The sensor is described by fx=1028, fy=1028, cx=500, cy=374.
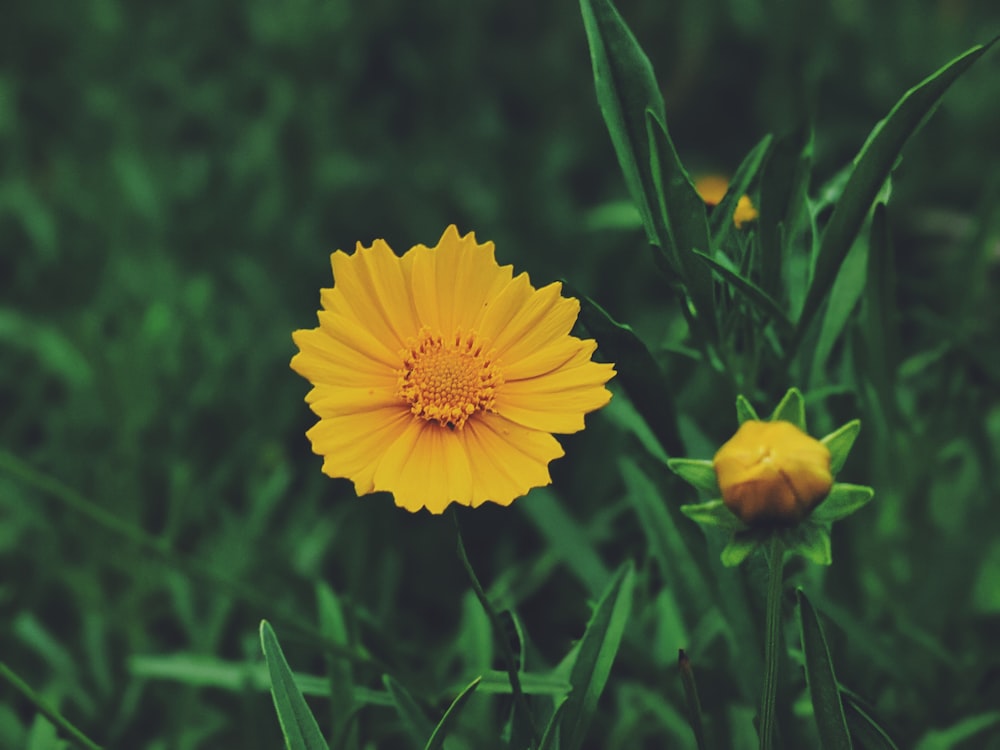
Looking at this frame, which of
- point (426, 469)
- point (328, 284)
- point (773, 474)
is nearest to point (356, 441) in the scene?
point (426, 469)

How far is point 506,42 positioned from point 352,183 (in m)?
0.62

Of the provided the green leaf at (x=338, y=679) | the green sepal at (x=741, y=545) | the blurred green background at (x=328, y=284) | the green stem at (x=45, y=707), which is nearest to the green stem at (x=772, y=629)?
the green sepal at (x=741, y=545)

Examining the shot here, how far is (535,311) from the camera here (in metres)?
0.74

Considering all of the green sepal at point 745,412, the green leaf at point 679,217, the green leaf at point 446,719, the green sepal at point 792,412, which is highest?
the green leaf at point 679,217

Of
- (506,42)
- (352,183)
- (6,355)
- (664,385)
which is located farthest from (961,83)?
(6,355)

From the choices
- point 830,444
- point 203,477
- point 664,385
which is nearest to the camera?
point 830,444

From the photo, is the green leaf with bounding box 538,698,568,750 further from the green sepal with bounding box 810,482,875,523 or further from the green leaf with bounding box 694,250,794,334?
the green leaf with bounding box 694,250,794,334

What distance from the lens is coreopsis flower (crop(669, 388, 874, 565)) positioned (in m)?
0.59

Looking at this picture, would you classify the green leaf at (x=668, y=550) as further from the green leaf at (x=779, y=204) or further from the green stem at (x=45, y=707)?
the green stem at (x=45, y=707)

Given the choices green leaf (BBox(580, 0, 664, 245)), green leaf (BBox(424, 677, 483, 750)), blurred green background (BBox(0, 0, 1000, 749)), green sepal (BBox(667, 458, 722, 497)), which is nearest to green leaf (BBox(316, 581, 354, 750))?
blurred green background (BBox(0, 0, 1000, 749))

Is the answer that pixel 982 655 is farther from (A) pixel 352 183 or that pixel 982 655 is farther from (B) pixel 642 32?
(B) pixel 642 32

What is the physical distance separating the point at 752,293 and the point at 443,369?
240mm

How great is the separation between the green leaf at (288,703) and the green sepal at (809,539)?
339 mm

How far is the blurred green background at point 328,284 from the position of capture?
112cm
